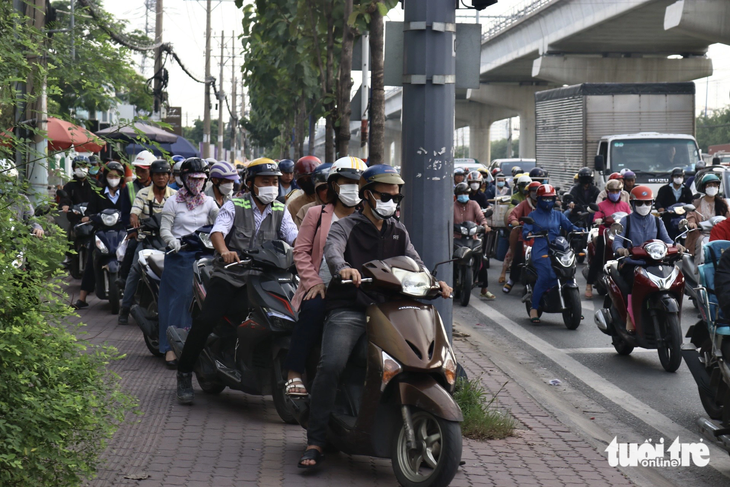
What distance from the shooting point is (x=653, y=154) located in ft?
75.3

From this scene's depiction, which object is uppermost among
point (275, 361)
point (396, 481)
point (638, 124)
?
point (638, 124)

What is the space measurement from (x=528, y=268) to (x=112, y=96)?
8.51 meters

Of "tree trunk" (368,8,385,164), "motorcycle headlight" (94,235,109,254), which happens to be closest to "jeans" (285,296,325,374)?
"motorcycle headlight" (94,235,109,254)

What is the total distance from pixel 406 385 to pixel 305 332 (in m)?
0.84

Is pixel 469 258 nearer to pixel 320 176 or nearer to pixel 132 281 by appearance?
pixel 132 281

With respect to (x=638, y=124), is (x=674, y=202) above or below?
below

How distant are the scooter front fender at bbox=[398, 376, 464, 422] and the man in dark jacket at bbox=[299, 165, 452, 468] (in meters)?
0.45

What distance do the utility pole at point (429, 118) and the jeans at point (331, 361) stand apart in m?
1.73

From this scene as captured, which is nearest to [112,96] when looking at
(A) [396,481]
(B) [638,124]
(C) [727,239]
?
(A) [396,481]

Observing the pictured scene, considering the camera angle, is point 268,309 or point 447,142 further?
point 447,142

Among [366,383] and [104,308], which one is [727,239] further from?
[104,308]

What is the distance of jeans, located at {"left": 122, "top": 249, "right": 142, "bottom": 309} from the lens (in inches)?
382

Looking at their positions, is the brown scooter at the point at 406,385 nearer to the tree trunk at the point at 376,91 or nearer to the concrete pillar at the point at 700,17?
the tree trunk at the point at 376,91

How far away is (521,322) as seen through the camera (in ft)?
40.7
